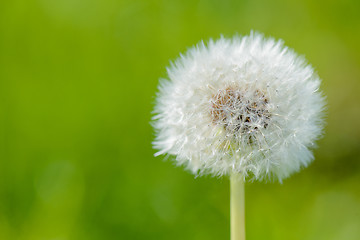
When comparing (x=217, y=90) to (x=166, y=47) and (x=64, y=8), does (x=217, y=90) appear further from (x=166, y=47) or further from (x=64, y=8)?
(x=64, y=8)

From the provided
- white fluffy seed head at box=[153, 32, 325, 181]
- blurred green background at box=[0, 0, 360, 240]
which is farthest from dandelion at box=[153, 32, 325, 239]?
blurred green background at box=[0, 0, 360, 240]

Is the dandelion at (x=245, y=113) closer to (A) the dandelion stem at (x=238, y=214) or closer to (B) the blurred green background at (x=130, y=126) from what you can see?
(A) the dandelion stem at (x=238, y=214)

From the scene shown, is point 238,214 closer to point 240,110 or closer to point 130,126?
point 240,110

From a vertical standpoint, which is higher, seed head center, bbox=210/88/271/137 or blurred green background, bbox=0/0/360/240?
blurred green background, bbox=0/0/360/240

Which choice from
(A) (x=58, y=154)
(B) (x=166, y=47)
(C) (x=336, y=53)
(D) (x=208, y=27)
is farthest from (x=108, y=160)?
(C) (x=336, y=53)

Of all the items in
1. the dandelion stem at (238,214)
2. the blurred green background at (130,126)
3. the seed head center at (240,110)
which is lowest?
the dandelion stem at (238,214)

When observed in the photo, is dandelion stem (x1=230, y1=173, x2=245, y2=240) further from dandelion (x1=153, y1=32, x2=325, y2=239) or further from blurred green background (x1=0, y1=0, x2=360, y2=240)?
blurred green background (x1=0, y1=0, x2=360, y2=240)

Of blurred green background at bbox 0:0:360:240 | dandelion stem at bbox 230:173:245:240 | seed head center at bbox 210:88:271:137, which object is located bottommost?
A: dandelion stem at bbox 230:173:245:240

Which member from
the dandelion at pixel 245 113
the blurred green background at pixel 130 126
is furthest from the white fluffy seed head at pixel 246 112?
the blurred green background at pixel 130 126
